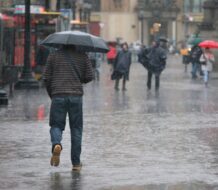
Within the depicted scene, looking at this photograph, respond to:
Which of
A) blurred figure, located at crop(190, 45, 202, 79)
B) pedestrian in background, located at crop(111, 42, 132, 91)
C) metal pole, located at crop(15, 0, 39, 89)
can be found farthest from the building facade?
metal pole, located at crop(15, 0, 39, 89)

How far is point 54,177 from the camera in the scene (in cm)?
1144

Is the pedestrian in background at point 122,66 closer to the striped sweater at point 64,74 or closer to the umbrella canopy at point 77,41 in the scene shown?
the umbrella canopy at point 77,41

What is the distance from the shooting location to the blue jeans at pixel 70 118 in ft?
39.3

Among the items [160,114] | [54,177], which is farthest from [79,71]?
[160,114]

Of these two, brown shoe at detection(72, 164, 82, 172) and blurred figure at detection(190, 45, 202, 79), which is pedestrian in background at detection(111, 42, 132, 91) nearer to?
blurred figure at detection(190, 45, 202, 79)

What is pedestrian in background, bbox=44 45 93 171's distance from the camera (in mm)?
11953

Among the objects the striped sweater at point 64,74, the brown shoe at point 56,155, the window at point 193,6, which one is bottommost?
the brown shoe at point 56,155

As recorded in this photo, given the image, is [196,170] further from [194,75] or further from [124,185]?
[194,75]

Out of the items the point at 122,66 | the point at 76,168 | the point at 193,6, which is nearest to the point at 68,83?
the point at 76,168

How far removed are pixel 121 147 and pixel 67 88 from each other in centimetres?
281

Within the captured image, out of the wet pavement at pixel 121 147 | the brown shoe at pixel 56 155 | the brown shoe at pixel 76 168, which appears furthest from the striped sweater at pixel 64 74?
the wet pavement at pixel 121 147

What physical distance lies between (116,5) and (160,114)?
8781cm

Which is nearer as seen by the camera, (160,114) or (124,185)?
(124,185)

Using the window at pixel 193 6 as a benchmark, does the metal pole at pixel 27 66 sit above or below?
below
